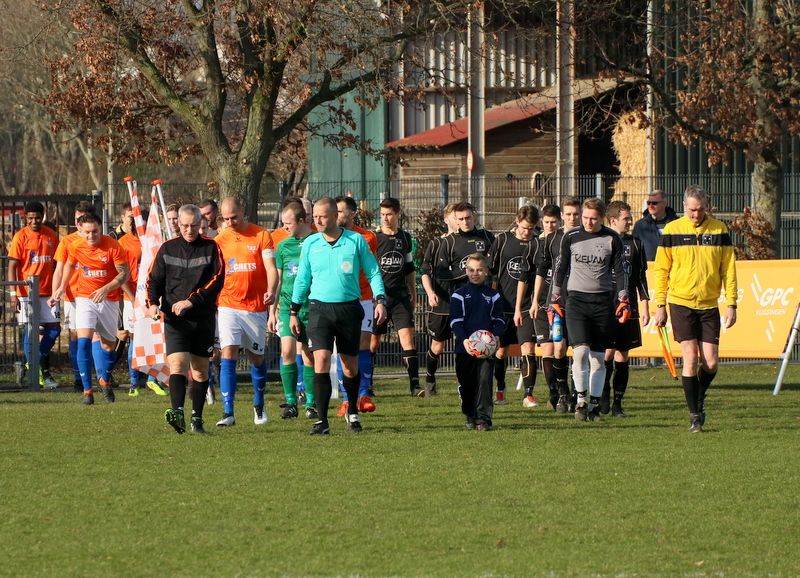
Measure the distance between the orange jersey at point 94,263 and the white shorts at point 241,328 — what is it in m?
2.91

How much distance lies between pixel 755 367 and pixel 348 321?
9.30 m

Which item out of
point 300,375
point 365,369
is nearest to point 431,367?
point 300,375

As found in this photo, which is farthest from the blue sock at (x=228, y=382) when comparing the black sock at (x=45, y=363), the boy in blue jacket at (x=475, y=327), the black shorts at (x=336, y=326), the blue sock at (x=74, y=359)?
the black sock at (x=45, y=363)

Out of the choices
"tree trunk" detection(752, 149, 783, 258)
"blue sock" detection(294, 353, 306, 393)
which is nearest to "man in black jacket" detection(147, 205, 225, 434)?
"blue sock" detection(294, 353, 306, 393)

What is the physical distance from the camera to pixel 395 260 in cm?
1540

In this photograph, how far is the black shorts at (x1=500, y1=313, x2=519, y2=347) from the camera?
49.6 ft

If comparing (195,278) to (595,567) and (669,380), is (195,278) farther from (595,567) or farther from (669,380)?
(669,380)

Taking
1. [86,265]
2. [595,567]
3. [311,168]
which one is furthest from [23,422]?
[311,168]

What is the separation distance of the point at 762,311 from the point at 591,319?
4.99 meters

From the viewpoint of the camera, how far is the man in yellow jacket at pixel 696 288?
11.9m

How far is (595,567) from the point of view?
6902 mm

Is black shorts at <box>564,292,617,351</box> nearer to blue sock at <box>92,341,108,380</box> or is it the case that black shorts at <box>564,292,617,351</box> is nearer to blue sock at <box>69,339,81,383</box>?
blue sock at <box>92,341,108,380</box>

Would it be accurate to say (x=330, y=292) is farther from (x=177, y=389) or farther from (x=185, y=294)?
(x=177, y=389)

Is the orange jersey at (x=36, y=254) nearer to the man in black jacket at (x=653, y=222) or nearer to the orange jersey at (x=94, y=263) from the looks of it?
the orange jersey at (x=94, y=263)
